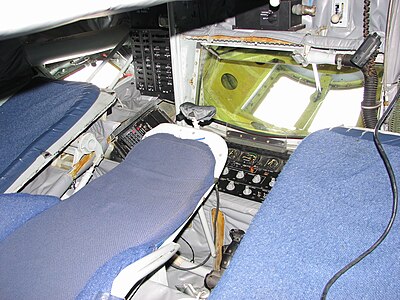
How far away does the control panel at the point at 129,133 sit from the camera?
8.57 ft

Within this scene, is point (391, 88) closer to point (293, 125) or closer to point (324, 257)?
point (293, 125)

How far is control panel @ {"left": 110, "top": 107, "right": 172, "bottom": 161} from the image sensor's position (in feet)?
8.57

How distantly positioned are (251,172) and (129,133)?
892 millimetres

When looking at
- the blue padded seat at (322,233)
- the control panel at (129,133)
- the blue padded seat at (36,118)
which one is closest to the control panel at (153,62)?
the control panel at (129,133)

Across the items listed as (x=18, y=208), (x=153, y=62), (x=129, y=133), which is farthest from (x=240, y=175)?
(x=18, y=208)

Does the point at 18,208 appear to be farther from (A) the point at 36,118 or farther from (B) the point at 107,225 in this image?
(A) the point at 36,118

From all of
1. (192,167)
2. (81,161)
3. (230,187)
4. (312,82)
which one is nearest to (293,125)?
(312,82)

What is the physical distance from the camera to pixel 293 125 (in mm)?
2434

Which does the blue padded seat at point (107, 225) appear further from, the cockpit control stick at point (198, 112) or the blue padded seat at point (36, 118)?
the blue padded seat at point (36, 118)

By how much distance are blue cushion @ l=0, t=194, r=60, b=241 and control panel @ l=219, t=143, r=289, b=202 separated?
0.99m

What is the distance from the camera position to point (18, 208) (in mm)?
1624

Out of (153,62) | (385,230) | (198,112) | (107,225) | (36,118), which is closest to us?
(385,230)

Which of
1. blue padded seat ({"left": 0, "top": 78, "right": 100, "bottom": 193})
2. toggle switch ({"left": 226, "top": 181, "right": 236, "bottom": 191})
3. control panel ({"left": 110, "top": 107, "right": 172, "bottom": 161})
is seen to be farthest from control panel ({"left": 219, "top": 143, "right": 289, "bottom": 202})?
blue padded seat ({"left": 0, "top": 78, "right": 100, "bottom": 193})

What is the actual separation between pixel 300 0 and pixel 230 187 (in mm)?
1064
